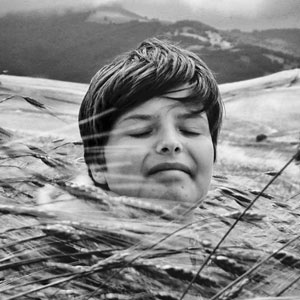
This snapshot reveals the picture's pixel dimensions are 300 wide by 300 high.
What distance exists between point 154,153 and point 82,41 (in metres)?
0.47

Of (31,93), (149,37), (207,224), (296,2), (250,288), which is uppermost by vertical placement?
(296,2)

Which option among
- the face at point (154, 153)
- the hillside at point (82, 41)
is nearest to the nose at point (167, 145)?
the face at point (154, 153)

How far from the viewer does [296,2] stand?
4.63ft

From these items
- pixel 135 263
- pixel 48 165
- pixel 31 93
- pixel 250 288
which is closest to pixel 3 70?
pixel 31 93

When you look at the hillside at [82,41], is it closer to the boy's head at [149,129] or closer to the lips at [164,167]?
the boy's head at [149,129]

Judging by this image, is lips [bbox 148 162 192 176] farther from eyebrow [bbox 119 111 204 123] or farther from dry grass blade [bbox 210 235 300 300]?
dry grass blade [bbox 210 235 300 300]

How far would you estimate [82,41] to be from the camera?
4.47ft

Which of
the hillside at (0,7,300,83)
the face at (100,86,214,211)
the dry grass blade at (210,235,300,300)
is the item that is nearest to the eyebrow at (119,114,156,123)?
the face at (100,86,214,211)

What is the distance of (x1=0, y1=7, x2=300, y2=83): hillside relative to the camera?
4.19 feet

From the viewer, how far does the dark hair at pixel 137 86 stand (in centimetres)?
108

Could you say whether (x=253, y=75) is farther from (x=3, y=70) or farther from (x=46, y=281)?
(x=46, y=281)

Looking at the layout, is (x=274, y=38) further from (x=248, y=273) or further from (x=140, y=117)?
(x=248, y=273)

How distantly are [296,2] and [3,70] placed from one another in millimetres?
812

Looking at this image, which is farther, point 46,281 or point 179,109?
point 179,109
